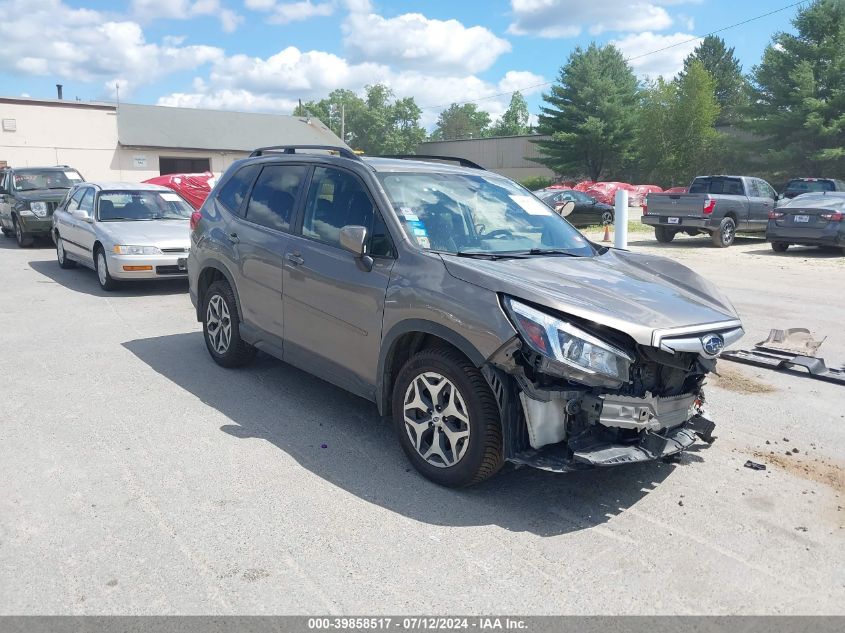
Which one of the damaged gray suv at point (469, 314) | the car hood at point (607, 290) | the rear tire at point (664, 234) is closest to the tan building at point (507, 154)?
the rear tire at point (664, 234)

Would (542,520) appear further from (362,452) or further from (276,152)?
(276,152)

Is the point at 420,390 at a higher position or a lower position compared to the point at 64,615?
higher

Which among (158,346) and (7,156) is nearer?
(158,346)

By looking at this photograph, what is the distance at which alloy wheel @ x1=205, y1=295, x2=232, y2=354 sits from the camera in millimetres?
6363

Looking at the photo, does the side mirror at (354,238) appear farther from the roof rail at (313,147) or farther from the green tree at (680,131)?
the green tree at (680,131)

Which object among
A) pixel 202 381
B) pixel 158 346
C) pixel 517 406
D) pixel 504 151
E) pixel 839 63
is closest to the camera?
pixel 517 406

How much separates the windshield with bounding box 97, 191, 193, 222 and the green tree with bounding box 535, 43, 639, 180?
144ft

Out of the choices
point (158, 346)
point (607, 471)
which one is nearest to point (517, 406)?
point (607, 471)

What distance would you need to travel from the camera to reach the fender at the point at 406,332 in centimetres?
386

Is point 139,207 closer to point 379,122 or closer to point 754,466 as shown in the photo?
point 754,466

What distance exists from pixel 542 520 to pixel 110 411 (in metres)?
3.34

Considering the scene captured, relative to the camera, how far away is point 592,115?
5288 centimetres

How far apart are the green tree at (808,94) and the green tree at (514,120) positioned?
301 ft

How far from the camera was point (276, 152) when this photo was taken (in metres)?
6.29
